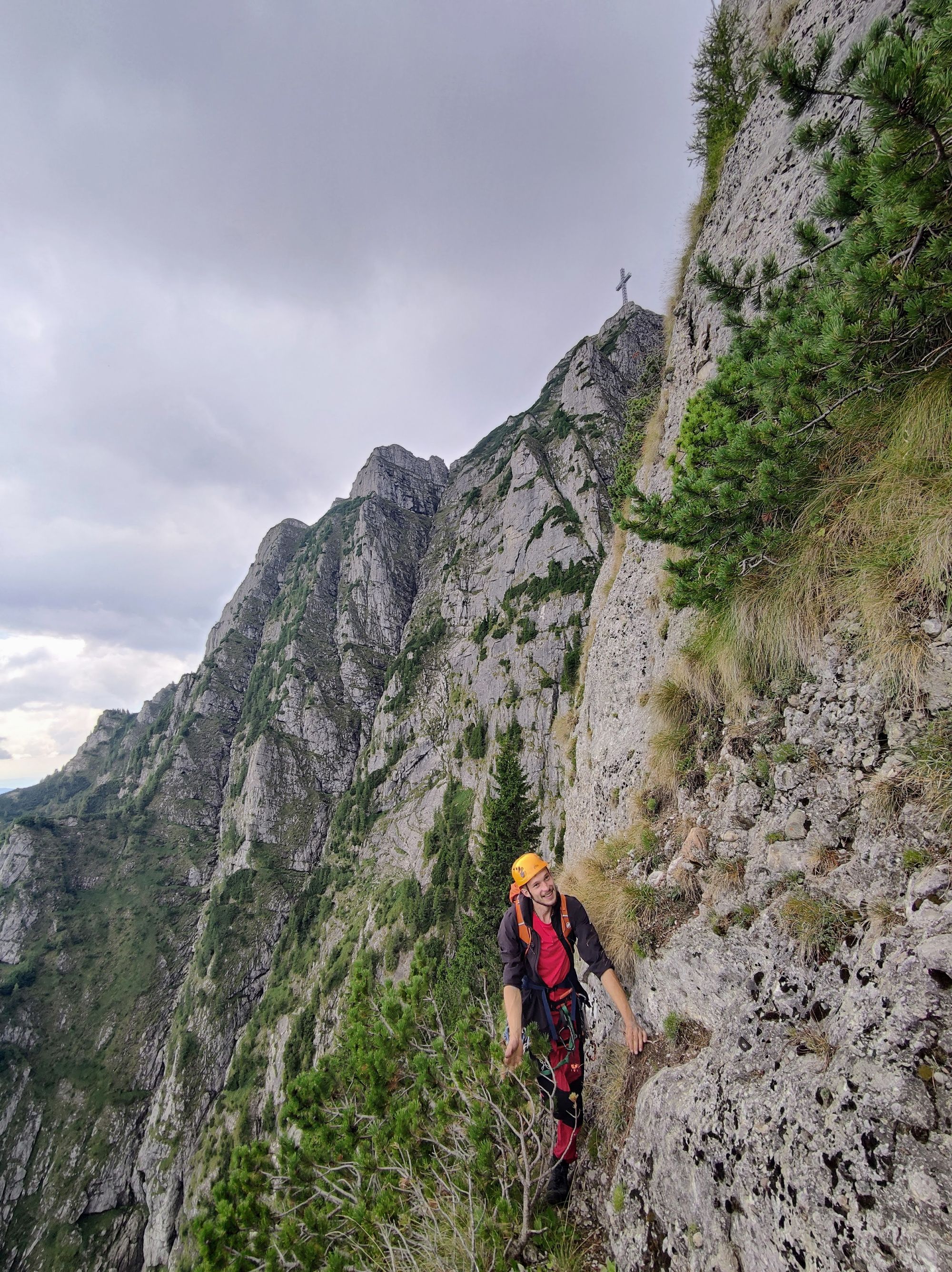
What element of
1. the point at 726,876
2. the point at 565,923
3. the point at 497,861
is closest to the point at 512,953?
the point at 565,923

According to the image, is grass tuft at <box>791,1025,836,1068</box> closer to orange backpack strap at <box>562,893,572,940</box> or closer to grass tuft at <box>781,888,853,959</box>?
grass tuft at <box>781,888,853,959</box>

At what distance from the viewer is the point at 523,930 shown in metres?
4.38

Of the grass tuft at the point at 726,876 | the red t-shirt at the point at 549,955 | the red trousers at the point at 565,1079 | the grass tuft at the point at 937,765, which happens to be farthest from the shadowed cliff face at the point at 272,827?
the grass tuft at the point at 937,765

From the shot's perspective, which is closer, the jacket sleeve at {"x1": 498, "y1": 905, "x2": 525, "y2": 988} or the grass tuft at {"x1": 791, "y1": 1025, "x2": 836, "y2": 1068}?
the grass tuft at {"x1": 791, "y1": 1025, "x2": 836, "y2": 1068}

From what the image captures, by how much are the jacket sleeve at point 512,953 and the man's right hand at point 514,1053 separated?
0.38 metres

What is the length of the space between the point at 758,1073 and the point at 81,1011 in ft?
422

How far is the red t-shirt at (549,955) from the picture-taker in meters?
4.49

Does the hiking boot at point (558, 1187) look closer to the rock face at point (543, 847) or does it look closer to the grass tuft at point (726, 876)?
the rock face at point (543, 847)

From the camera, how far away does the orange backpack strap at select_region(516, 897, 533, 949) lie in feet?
14.3

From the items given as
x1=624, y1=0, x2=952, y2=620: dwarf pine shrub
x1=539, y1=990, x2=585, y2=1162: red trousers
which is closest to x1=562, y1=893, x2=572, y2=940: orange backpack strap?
Answer: x1=539, y1=990, x2=585, y2=1162: red trousers

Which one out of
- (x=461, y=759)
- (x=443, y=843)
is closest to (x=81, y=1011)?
(x=443, y=843)

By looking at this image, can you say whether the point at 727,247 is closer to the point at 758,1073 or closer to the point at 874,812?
Result: the point at 874,812

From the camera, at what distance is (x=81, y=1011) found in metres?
84.9

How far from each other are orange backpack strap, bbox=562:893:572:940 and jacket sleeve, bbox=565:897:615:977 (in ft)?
0.09
